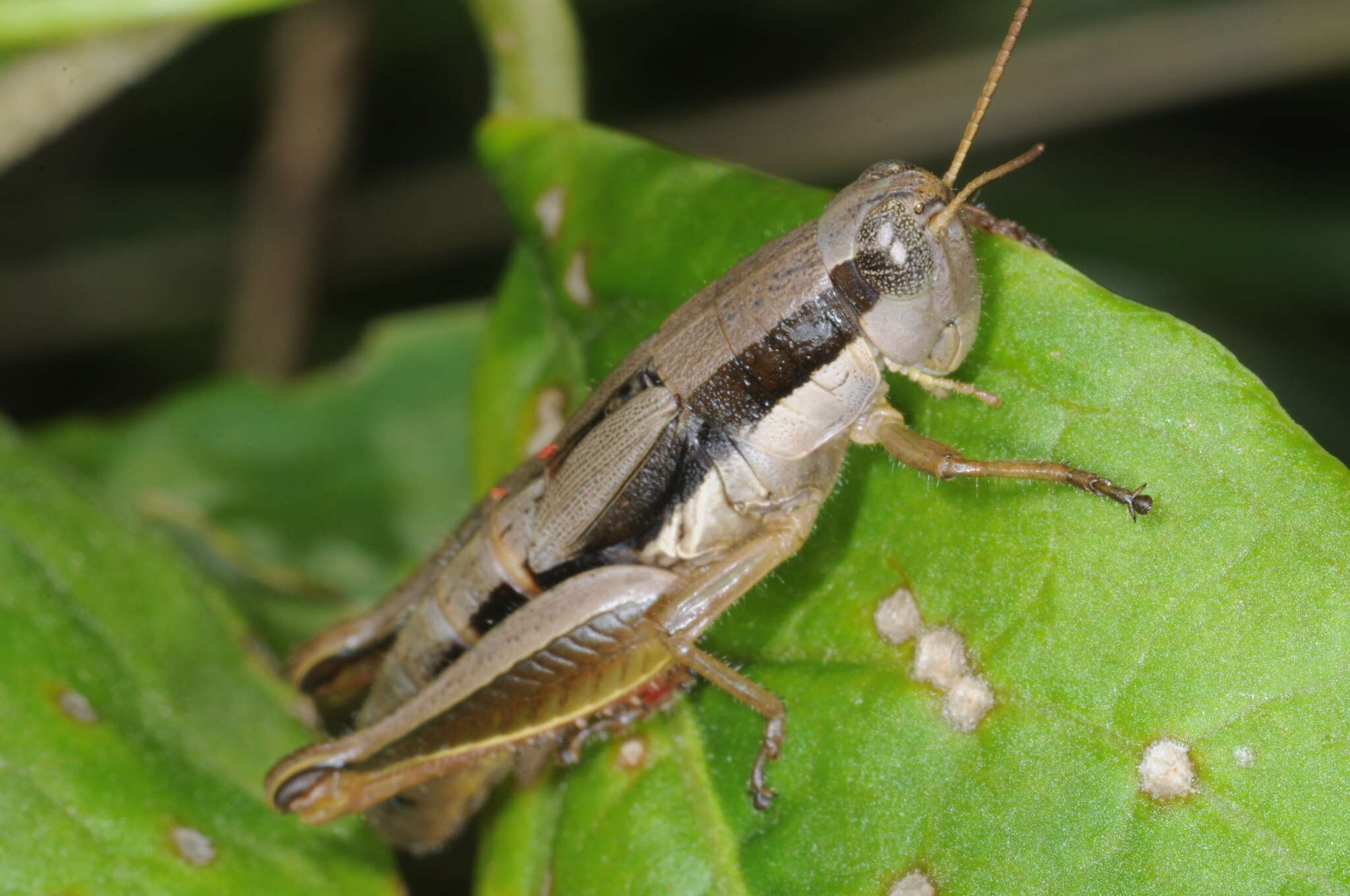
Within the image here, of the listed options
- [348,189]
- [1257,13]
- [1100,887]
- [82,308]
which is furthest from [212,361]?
[1100,887]

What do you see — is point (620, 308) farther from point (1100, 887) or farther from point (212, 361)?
point (212, 361)

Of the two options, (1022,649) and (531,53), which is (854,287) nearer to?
(1022,649)

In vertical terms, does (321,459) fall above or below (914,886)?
below

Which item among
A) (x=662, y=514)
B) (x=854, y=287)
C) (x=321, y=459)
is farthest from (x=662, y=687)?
(x=321, y=459)

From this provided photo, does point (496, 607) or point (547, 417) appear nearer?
point (496, 607)

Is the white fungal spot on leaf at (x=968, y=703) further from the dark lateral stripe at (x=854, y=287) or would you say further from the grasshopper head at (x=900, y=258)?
the dark lateral stripe at (x=854, y=287)

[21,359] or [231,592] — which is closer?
[231,592]

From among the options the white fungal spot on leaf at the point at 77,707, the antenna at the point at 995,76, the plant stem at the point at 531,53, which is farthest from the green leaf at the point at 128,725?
Answer: the antenna at the point at 995,76
